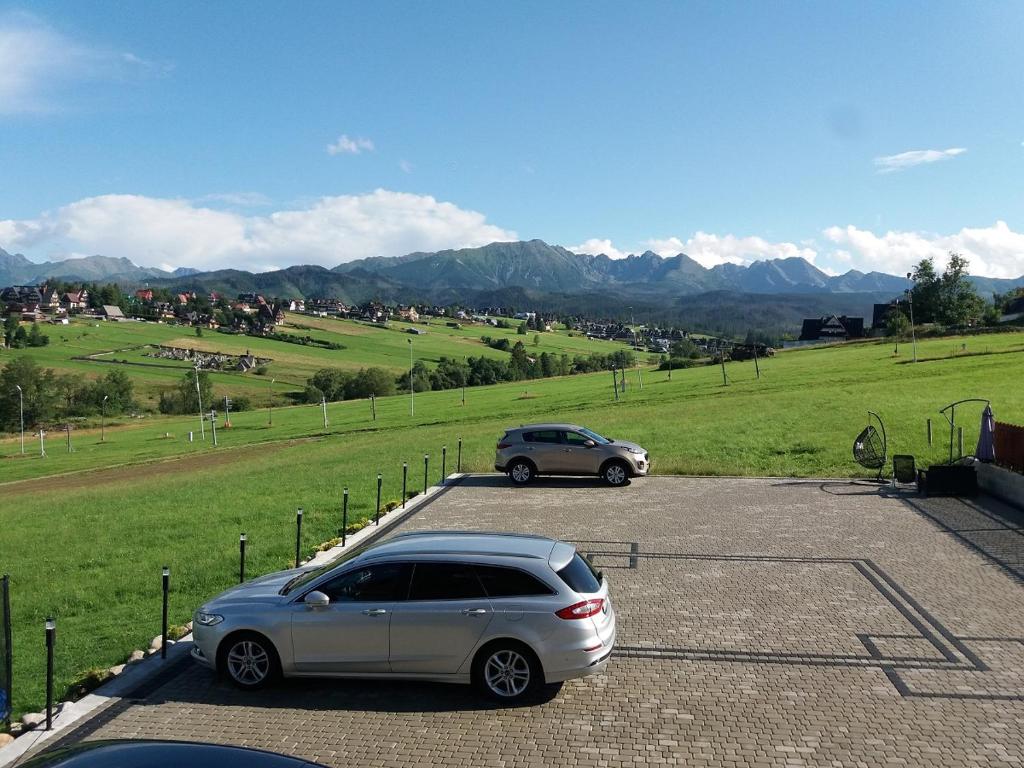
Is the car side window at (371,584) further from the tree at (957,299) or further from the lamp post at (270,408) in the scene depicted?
the tree at (957,299)

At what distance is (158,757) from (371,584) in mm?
4111

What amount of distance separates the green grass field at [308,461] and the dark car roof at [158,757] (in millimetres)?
4893

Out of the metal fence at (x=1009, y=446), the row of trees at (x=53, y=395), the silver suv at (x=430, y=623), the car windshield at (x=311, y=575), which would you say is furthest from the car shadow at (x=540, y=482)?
the row of trees at (x=53, y=395)

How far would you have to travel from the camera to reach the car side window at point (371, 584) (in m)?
8.17

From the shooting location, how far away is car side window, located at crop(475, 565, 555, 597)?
7961 millimetres

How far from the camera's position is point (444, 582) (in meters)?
8.12

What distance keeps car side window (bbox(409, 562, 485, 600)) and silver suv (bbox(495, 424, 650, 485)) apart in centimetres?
1362

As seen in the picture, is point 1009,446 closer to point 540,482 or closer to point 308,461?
point 540,482

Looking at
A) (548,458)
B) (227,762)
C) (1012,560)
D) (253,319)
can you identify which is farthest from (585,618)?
(253,319)

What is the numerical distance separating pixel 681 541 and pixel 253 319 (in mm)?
168142

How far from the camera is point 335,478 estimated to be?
1005 inches

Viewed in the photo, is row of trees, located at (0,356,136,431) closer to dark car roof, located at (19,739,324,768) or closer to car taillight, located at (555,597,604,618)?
car taillight, located at (555,597,604,618)

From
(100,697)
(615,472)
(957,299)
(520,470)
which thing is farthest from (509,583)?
(957,299)

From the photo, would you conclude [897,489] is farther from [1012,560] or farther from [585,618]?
[585,618]
